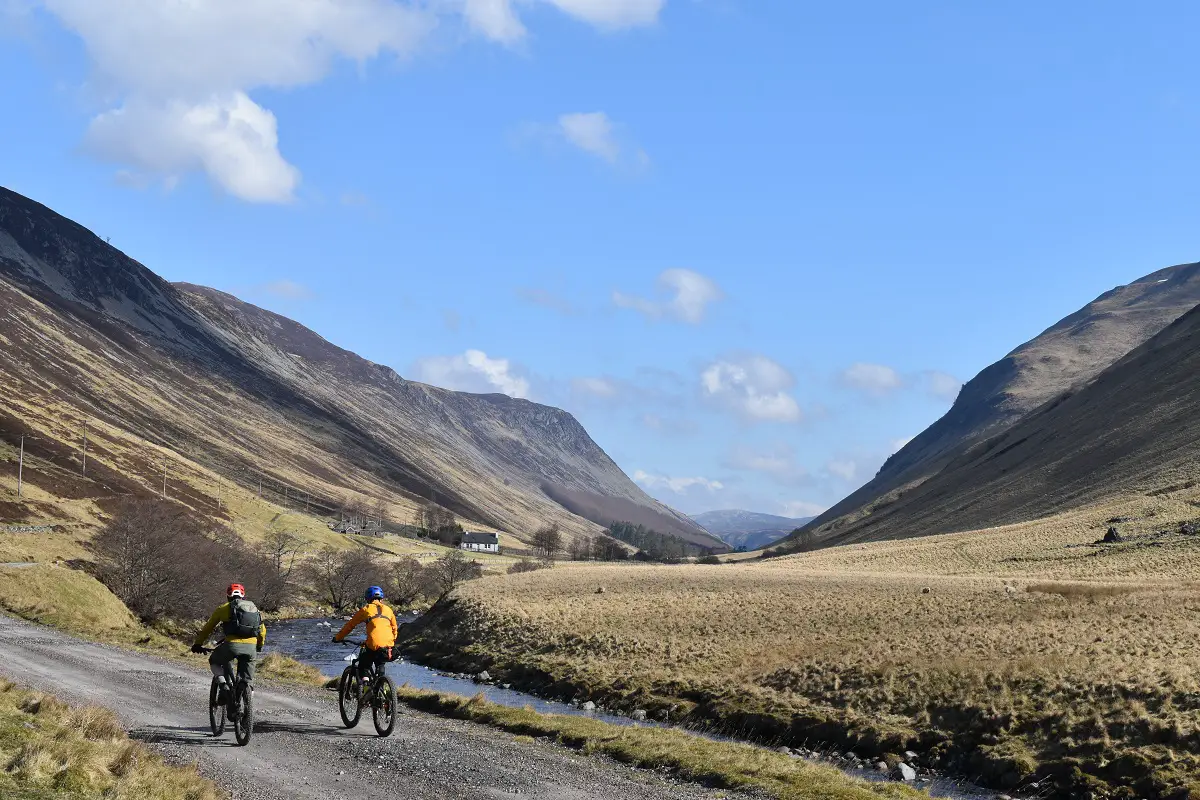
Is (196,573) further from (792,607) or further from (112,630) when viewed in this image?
(792,607)

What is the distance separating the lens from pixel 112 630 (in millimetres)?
44188

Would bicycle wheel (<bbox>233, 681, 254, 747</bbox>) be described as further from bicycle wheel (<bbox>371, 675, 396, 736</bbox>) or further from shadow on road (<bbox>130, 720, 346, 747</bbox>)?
bicycle wheel (<bbox>371, 675, 396, 736</bbox>)

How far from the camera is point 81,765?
606 inches

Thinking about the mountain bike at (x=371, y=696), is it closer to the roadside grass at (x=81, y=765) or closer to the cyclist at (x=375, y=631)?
the cyclist at (x=375, y=631)

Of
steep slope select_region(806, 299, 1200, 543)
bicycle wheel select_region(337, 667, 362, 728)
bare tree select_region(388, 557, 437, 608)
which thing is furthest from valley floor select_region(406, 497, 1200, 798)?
steep slope select_region(806, 299, 1200, 543)

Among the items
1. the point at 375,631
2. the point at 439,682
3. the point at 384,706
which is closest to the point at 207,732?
the point at 384,706

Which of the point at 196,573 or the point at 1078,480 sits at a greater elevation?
the point at 1078,480

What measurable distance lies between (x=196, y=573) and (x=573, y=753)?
58.3 meters

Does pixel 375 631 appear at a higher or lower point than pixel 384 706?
higher

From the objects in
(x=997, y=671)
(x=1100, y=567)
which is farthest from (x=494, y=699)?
(x=1100, y=567)

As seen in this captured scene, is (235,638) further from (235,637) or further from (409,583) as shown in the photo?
(409,583)

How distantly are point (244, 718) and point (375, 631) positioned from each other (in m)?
3.17

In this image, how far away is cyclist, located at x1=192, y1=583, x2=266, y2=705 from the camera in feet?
66.6

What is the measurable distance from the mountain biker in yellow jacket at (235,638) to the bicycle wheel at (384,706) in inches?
107
